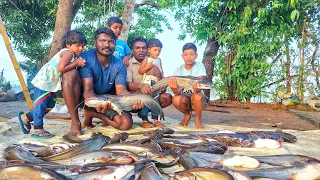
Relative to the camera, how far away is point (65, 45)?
4840 millimetres

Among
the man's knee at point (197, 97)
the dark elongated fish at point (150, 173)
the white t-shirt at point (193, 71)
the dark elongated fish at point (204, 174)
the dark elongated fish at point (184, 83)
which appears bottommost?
the dark elongated fish at point (204, 174)

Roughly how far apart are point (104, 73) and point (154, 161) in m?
2.58

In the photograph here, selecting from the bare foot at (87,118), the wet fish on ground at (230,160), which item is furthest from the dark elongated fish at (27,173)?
the bare foot at (87,118)

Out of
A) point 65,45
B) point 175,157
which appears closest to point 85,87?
point 65,45

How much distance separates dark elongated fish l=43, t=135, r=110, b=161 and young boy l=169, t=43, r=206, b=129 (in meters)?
2.00

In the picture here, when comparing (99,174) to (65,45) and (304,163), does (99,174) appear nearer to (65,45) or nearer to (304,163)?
(304,163)

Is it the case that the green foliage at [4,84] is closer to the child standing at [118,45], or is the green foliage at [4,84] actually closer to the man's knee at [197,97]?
the child standing at [118,45]

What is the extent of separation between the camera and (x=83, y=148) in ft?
11.3

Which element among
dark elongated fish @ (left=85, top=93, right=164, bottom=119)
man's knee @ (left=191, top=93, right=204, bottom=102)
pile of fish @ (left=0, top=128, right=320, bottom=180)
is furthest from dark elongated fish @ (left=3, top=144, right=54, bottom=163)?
man's knee @ (left=191, top=93, right=204, bottom=102)

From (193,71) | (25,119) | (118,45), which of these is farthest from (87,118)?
(193,71)

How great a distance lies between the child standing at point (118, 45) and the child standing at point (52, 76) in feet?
3.35

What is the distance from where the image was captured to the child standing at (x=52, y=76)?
4586mm

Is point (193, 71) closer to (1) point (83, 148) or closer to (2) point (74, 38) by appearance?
(2) point (74, 38)

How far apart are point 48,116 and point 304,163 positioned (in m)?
4.96
